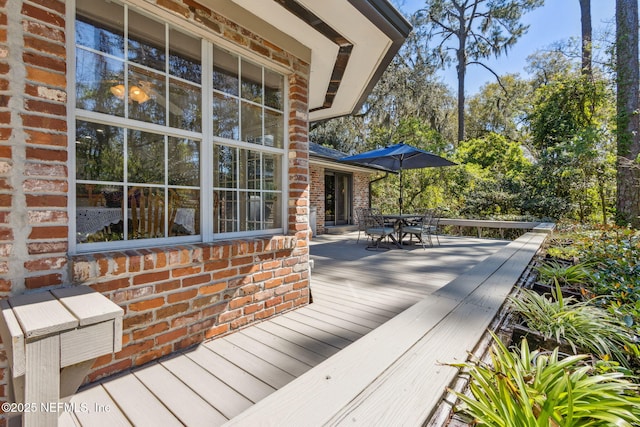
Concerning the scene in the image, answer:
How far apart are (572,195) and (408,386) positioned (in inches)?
428

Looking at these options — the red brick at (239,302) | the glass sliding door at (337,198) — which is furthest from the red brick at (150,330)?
the glass sliding door at (337,198)

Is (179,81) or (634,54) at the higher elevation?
(634,54)

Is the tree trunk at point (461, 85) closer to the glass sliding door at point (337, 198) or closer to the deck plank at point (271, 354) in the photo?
the glass sliding door at point (337, 198)

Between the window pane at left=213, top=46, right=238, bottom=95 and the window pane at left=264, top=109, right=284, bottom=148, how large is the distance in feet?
1.23

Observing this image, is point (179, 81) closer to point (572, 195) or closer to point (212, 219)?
point (212, 219)

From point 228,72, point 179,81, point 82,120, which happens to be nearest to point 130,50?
point 179,81

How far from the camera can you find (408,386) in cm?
114

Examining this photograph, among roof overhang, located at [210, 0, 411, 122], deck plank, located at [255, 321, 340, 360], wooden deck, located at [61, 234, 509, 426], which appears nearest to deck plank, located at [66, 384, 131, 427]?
wooden deck, located at [61, 234, 509, 426]

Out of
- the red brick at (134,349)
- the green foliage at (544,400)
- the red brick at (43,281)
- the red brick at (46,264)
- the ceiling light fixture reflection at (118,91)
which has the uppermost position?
the ceiling light fixture reflection at (118,91)

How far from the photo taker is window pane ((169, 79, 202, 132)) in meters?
2.18

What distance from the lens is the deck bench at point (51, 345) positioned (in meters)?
1.04

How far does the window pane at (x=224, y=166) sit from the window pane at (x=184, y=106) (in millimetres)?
245

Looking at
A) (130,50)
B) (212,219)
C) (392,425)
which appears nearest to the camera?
(392,425)

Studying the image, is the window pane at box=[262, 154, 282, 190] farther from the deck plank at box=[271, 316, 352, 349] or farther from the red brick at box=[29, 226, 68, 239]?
the red brick at box=[29, 226, 68, 239]
